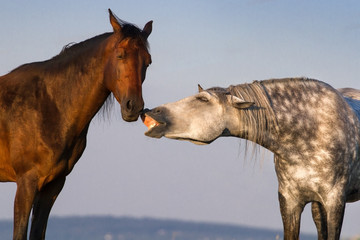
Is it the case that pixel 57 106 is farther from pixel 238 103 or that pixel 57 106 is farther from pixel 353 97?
pixel 353 97

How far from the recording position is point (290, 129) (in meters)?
7.48

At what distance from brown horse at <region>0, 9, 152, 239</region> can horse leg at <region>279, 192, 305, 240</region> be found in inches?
85.5

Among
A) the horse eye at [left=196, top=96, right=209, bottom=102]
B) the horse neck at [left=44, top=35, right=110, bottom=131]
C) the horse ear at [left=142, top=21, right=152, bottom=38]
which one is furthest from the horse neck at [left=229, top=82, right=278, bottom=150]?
the horse neck at [left=44, top=35, right=110, bottom=131]

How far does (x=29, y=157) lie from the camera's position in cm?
750

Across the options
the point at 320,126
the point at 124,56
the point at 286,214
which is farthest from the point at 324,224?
the point at 124,56

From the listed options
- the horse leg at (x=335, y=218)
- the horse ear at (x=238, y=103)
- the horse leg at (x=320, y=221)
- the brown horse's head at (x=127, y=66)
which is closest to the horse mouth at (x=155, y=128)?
the brown horse's head at (x=127, y=66)

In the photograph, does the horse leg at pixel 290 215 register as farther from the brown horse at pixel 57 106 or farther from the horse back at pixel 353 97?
the brown horse at pixel 57 106

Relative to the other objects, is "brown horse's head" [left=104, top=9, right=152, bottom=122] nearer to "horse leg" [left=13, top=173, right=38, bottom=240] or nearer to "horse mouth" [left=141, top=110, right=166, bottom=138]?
"horse mouth" [left=141, top=110, right=166, bottom=138]

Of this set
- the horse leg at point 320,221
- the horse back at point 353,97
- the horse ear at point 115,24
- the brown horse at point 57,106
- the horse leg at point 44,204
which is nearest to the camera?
the brown horse at point 57,106

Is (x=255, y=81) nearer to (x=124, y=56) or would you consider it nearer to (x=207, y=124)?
(x=207, y=124)

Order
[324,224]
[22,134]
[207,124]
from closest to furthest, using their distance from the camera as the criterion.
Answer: [207,124]
[22,134]
[324,224]

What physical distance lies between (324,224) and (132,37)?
3804 mm

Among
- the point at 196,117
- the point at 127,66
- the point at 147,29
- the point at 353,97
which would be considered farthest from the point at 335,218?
the point at 147,29

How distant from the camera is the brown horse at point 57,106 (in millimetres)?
7312
